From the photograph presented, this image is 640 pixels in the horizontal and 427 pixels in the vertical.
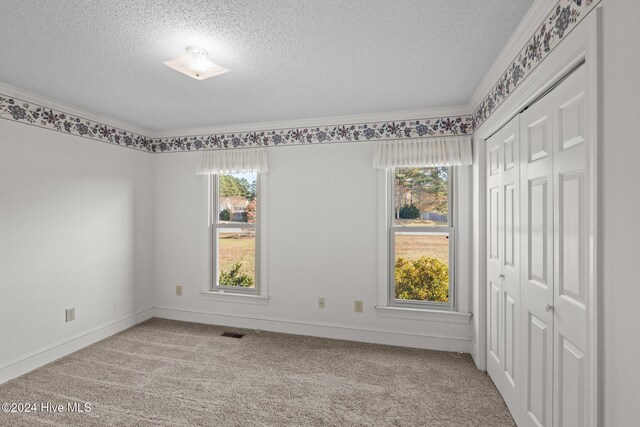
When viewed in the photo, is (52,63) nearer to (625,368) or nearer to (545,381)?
(625,368)

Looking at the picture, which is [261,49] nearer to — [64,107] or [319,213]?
[319,213]

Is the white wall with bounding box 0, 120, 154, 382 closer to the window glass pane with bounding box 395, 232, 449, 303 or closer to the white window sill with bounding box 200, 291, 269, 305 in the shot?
the white window sill with bounding box 200, 291, 269, 305

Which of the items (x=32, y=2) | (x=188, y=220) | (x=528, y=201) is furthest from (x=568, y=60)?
(x=188, y=220)

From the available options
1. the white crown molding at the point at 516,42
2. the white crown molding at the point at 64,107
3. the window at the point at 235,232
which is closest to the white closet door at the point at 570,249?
the white crown molding at the point at 516,42

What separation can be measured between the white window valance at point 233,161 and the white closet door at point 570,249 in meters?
2.93

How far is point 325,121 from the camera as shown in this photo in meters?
→ 3.68

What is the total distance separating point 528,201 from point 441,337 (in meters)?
1.96

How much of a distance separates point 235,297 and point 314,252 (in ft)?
3.86

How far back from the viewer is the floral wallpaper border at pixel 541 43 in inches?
53.9

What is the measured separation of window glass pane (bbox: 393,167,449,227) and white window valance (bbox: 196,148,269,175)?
1576 mm

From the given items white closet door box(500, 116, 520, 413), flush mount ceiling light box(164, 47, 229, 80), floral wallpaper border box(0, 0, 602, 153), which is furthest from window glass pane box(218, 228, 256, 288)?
white closet door box(500, 116, 520, 413)

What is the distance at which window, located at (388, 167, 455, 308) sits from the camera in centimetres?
350

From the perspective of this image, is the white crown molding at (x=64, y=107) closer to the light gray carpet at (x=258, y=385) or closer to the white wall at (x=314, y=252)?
the white wall at (x=314, y=252)

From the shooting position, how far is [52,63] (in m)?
2.31
